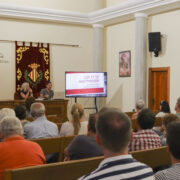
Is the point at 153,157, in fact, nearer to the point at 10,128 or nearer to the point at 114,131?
the point at 10,128

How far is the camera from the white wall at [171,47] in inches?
364

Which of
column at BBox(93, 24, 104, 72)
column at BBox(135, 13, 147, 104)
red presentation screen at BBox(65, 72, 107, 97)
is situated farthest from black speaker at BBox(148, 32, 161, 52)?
column at BBox(93, 24, 104, 72)

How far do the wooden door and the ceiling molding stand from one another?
179 centimetres

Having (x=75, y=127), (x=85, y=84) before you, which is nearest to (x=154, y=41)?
(x=85, y=84)

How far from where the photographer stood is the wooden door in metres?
9.72

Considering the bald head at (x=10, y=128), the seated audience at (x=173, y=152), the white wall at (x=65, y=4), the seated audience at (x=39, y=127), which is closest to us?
the seated audience at (x=173, y=152)

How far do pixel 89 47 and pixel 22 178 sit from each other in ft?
34.8

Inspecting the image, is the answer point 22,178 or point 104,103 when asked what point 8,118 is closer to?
point 22,178

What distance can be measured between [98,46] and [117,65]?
3.17ft

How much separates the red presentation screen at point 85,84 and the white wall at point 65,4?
2.73 meters

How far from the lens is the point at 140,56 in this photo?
32.7 ft

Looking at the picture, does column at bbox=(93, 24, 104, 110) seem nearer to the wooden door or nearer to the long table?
the wooden door

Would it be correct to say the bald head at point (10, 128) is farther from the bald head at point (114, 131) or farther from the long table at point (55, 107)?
the long table at point (55, 107)

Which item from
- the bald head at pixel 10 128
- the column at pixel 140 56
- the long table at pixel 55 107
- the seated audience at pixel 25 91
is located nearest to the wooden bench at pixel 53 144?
the bald head at pixel 10 128
